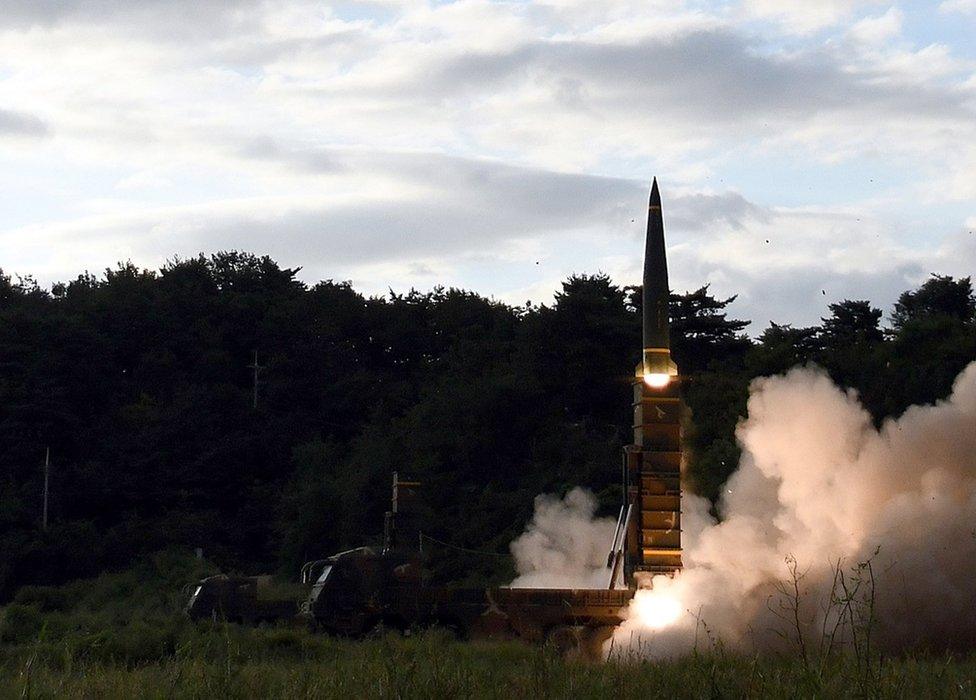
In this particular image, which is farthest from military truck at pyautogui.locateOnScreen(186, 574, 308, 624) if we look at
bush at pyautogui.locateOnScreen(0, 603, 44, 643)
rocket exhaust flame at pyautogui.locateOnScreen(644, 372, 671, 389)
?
rocket exhaust flame at pyautogui.locateOnScreen(644, 372, 671, 389)

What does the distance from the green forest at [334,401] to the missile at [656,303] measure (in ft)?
33.0

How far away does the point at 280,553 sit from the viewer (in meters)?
60.2

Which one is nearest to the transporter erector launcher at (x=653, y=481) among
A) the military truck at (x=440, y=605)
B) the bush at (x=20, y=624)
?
the military truck at (x=440, y=605)

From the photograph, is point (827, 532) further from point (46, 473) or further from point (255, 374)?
point (255, 374)

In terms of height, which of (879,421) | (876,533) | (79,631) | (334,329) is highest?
(334,329)

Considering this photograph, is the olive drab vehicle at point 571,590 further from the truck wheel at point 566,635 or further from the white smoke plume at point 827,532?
the white smoke plume at point 827,532

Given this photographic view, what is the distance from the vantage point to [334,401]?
241 feet

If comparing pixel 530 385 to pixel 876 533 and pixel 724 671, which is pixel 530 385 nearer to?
pixel 876 533

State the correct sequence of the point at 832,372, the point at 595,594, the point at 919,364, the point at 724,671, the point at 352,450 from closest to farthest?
1. the point at 724,671
2. the point at 595,594
3. the point at 919,364
4. the point at 832,372
5. the point at 352,450

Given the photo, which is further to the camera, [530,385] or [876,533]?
[530,385]

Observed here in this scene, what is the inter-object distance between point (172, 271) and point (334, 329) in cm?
1100

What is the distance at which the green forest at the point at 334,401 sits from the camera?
175 feet

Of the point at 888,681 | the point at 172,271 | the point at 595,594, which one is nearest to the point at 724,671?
the point at 888,681

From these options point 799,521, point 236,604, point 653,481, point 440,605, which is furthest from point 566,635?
point 236,604
